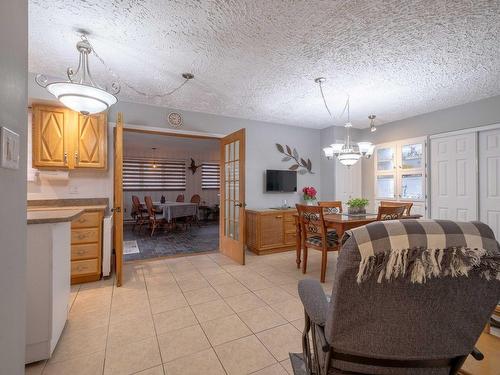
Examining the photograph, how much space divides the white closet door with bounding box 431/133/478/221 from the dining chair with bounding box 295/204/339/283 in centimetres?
232

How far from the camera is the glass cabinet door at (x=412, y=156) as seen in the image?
4.40 metres

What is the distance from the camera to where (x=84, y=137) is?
3148mm

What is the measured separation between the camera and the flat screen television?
15.5 feet

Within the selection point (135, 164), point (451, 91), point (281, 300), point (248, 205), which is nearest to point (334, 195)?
point (248, 205)

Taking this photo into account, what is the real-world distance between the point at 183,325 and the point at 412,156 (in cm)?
483

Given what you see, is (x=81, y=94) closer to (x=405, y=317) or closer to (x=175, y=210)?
(x=405, y=317)

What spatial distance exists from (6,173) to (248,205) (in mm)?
4013

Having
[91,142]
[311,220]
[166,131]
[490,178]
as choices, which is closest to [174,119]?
[166,131]

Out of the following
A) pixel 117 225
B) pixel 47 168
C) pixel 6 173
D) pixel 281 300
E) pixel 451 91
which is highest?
pixel 451 91

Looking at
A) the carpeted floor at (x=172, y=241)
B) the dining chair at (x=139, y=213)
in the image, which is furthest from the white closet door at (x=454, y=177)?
the dining chair at (x=139, y=213)

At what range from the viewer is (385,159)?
498 centimetres

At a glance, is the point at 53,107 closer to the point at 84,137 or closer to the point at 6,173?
the point at 84,137

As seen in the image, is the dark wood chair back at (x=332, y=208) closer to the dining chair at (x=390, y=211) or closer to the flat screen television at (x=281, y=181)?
the dining chair at (x=390, y=211)

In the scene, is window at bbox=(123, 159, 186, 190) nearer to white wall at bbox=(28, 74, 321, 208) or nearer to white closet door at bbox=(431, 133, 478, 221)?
white wall at bbox=(28, 74, 321, 208)
